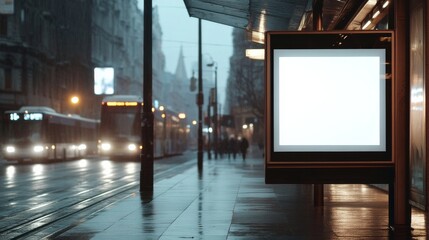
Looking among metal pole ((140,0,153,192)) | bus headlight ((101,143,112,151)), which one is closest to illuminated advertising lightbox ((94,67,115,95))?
bus headlight ((101,143,112,151))

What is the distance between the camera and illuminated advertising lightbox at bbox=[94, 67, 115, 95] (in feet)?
215

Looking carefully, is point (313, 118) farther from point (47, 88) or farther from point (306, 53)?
point (47, 88)

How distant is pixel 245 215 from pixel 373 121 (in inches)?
152

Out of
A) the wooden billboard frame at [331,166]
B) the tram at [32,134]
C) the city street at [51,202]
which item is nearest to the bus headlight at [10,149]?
the tram at [32,134]

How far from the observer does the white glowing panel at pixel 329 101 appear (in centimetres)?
1202

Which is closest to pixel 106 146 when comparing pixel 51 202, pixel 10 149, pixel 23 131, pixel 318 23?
pixel 23 131

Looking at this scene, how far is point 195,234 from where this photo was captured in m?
12.1

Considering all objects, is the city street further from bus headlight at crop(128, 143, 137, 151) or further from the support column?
bus headlight at crop(128, 143, 137, 151)

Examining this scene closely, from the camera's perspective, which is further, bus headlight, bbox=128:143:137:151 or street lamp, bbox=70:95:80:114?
street lamp, bbox=70:95:80:114

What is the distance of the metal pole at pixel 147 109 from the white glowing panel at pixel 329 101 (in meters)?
10.1

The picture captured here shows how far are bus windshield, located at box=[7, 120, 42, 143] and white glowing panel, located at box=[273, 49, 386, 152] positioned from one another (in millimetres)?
39772

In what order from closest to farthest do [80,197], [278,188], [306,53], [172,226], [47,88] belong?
[306,53], [172,226], [80,197], [278,188], [47,88]

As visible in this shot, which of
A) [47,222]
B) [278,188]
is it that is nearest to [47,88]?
[278,188]

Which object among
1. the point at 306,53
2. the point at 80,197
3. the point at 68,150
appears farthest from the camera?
the point at 68,150
